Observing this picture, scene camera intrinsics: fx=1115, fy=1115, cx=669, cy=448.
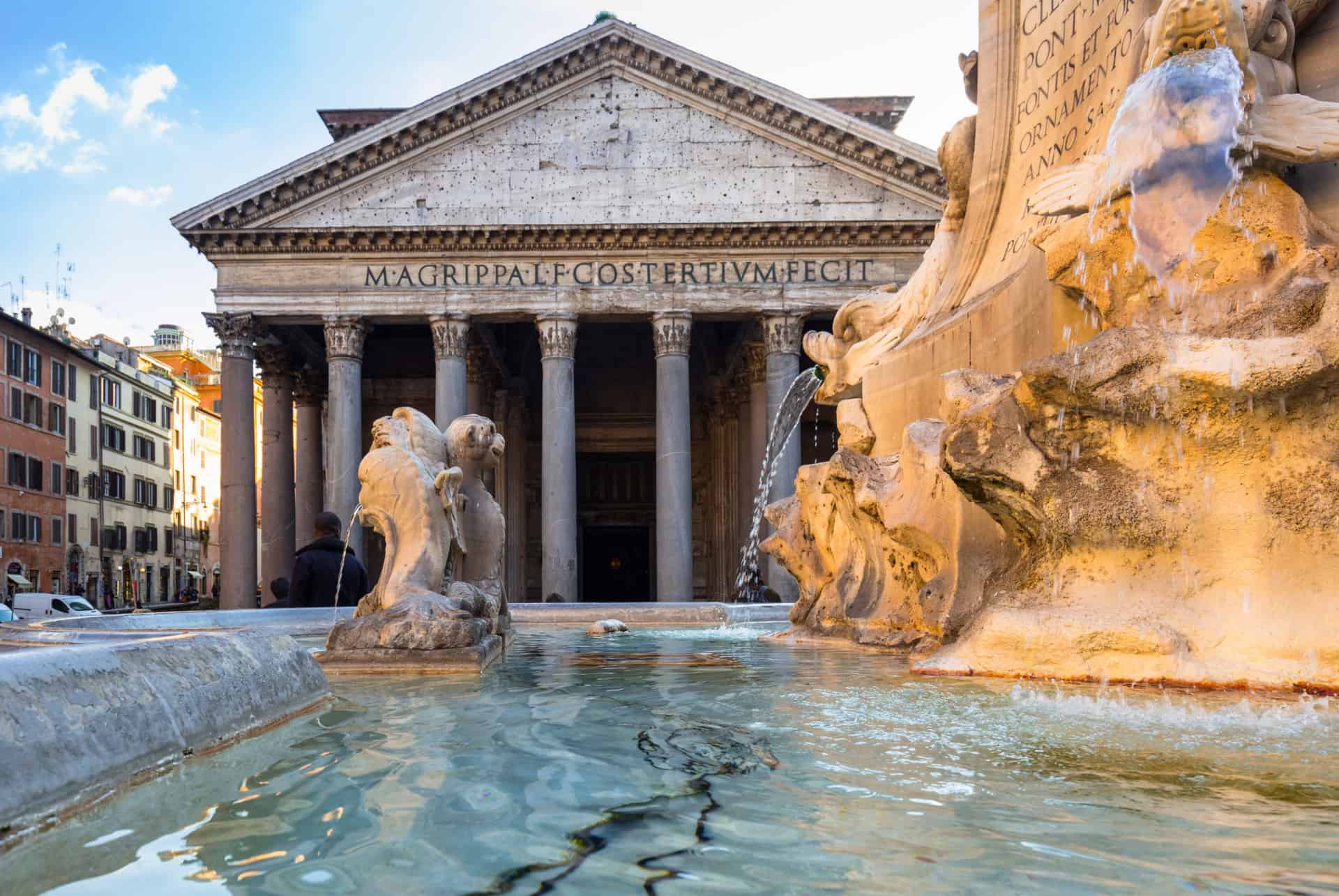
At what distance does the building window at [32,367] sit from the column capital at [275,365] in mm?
13514

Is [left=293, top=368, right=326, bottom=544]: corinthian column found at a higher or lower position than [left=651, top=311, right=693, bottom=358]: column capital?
lower

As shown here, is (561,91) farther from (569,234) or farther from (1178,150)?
(1178,150)

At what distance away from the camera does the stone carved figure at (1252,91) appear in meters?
3.48

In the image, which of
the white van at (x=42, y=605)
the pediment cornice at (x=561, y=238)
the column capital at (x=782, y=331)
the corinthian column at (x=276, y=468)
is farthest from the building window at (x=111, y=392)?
the column capital at (x=782, y=331)

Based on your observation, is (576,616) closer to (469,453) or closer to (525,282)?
(469,453)

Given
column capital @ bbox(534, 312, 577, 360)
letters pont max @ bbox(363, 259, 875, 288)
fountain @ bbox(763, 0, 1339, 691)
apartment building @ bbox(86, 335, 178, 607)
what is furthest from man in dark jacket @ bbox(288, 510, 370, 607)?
apartment building @ bbox(86, 335, 178, 607)

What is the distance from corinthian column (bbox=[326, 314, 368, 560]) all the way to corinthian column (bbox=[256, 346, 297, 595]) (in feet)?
7.40

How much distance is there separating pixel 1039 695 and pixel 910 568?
190cm

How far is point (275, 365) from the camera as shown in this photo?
2550 centimetres

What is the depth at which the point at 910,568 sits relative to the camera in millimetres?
5184

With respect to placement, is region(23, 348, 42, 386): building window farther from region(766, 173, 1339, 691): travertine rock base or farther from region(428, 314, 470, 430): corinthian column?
region(766, 173, 1339, 691): travertine rock base

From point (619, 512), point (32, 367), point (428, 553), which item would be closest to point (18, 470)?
point (32, 367)

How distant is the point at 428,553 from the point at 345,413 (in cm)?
1849

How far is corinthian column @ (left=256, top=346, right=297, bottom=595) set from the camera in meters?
24.5
